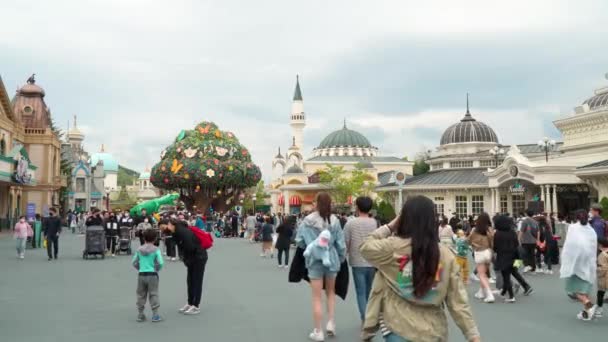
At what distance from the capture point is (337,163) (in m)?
93.5

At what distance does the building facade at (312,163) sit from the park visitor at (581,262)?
2571 inches

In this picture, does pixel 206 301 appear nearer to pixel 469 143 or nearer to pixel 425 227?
pixel 425 227

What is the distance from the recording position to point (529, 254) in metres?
14.4

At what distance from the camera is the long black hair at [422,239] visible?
3418 millimetres

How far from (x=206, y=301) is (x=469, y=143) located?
47.5 m

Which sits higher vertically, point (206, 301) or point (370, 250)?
point (370, 250)

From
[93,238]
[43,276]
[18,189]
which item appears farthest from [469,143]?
[43,276]

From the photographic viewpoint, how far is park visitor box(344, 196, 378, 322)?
7586mm

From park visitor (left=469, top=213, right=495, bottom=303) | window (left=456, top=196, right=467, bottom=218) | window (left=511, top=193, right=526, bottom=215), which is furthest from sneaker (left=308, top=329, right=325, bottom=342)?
window (left=456, top=196, right=467, bottom=218)

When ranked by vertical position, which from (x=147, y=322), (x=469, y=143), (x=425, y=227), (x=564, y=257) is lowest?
(x=147, y=322)

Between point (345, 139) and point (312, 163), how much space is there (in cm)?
1440

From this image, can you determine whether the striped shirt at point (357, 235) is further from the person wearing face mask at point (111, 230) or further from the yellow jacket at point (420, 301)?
the person wearing face mask at point (111, 230)

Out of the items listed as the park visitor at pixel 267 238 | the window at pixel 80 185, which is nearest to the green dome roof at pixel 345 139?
the window at pixel 80 185

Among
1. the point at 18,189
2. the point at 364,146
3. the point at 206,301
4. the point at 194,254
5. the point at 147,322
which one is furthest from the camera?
the point at 364,146
